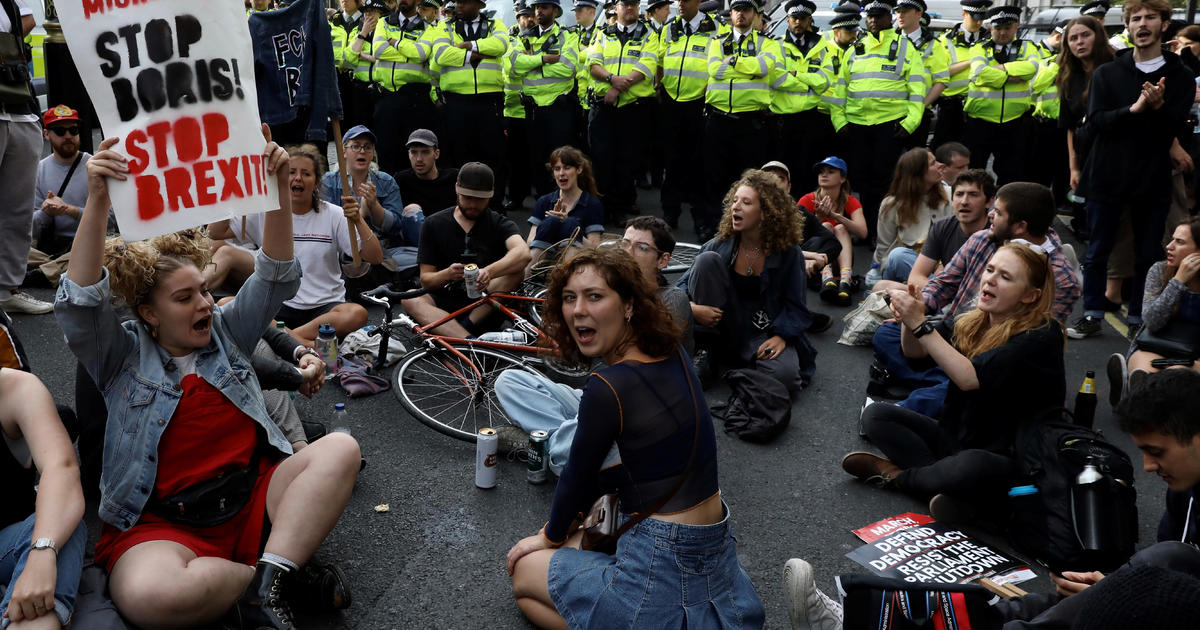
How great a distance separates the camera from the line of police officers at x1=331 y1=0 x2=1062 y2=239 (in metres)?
9.17

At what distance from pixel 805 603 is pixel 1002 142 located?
26.7 ft

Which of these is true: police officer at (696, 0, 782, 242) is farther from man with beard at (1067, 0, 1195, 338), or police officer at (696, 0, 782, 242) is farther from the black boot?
the black boot

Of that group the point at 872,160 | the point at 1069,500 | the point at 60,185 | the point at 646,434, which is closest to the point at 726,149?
the point at 872,160

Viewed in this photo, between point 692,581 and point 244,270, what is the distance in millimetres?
3915

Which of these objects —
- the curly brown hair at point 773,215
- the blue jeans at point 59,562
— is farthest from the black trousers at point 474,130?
the blue jeans at point 59,562

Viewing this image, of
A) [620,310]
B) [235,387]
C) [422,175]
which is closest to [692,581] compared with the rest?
[620,310]

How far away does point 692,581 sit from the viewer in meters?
2.90

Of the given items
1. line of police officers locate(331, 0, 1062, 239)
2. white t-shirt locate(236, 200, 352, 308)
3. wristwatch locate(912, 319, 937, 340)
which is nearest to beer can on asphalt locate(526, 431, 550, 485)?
wristwatch locate(912, 319, 937, 340)

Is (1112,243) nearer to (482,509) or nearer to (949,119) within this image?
(949,119)

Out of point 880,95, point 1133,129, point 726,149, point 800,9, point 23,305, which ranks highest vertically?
point 800,9

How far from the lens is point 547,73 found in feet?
32.3

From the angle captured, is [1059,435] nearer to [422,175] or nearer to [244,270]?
[244,270]

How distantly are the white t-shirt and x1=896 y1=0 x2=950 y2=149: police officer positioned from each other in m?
6.22

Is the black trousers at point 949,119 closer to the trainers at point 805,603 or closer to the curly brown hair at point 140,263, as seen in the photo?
the trainers at point 805,603
